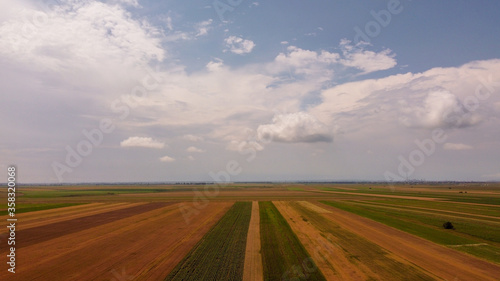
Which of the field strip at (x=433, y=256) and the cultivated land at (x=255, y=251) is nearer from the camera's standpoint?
the cultivated land at (x=255, y=251)

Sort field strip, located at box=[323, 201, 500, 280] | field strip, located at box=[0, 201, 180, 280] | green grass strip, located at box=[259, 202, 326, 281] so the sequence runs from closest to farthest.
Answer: green grass strip, located at box=[259, 202, 326, 281]
field strip, located at box=[323, 201, 500, 280]
field strip, located at box=[0, 201, 180, 280]

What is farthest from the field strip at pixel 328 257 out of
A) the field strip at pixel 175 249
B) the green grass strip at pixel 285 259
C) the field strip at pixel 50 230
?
the field strip at pixel 50 230

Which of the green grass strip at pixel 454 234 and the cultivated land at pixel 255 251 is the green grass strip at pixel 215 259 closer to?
the cultivated land at pixel 255 251

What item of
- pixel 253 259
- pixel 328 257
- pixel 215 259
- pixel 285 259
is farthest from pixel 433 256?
pixel 215 259

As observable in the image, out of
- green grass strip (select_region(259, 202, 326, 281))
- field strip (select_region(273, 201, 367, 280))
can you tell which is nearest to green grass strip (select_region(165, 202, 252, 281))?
green grass strip (select_region(259, 202, 326, 281))

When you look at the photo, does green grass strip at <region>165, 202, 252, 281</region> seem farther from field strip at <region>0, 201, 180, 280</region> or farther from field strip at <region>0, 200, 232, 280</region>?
field strip at <region>0, 201, 180, 280</region>

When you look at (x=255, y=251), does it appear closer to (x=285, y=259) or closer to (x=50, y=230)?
(x=285, y=259)
